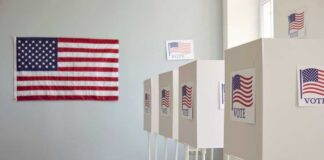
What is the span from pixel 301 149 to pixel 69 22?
445 cm

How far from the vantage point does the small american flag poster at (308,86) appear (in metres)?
1.62

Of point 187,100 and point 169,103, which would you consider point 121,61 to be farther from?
point 187,100

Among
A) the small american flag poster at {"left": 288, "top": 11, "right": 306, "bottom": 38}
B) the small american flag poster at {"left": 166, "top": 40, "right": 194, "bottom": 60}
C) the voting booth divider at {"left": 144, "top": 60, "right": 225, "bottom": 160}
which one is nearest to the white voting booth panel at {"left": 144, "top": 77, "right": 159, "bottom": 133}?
the voting booth divider at {"left": 144, "top": 60, "right": 225, "bottom": 160}

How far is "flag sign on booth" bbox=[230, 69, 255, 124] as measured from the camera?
5.41ft

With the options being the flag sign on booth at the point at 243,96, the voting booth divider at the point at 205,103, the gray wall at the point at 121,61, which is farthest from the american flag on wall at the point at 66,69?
the flag sign on booth at the point at 243,96

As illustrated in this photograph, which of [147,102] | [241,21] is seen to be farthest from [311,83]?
[241,21]

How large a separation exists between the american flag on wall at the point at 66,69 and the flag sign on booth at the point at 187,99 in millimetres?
3153

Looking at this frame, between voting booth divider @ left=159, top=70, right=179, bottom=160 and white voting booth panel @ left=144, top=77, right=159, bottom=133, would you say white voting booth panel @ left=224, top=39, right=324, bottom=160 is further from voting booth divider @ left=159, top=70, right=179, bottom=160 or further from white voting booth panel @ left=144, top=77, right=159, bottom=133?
white voting booth panel @ left=144, top=77, right=159, bottom=133

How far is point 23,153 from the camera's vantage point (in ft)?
18.0

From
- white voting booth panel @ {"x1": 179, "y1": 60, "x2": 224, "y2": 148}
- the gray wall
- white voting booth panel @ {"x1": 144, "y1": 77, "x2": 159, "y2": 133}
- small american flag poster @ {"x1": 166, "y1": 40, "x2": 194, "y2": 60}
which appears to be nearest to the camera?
white voting booth panel @ {"x1": 179, "y1": 60, "x2": 224, "y2": 148}

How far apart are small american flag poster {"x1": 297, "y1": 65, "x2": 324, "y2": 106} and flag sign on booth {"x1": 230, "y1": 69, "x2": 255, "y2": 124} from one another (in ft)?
0.54

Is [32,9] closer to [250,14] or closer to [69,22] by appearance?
[69,22]

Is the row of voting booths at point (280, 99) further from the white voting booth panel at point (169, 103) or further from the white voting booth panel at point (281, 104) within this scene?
the white voting booth panel at point (169, 103)

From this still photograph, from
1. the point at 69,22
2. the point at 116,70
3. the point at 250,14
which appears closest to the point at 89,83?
the point at 116,70
